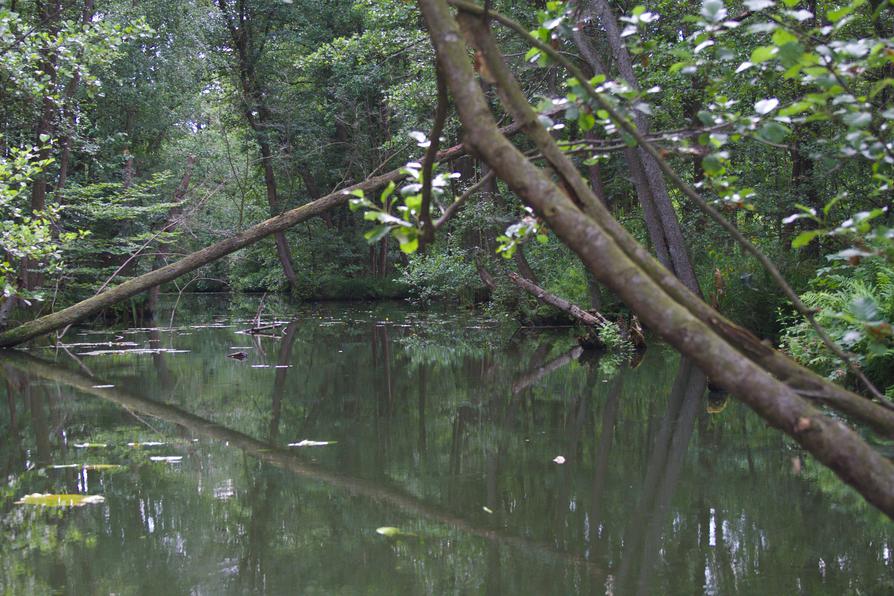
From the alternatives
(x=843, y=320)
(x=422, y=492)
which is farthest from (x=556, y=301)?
(x=422, y=492)

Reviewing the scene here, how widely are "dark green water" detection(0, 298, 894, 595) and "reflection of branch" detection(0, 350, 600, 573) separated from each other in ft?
0.07

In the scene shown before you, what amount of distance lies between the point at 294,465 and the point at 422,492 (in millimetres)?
1115

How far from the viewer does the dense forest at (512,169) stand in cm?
202

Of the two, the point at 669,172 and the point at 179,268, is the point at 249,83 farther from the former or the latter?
the point at 669,172

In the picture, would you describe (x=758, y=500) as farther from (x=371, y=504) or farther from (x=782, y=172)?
(x=782, y=172)

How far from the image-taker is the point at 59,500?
445 cm

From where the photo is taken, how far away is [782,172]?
12.5m

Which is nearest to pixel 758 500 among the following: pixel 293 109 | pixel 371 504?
pixel 371 504

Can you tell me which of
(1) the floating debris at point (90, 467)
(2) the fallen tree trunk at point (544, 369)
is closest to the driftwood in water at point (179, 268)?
(2) the fallen tree trunk at point (544, 369)

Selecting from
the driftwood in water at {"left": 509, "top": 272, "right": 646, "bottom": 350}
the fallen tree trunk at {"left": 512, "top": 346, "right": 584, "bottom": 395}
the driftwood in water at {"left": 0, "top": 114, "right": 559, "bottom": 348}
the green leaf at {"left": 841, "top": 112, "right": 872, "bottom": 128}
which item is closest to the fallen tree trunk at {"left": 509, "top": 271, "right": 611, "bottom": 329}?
the driftwood in water at {"left": 509, "top": 272, "right": 646, "bottom": 350}

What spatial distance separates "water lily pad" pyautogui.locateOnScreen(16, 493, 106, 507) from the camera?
4398 millimetres

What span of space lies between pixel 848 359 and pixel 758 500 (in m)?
2.53

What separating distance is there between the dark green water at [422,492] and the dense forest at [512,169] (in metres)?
1.10

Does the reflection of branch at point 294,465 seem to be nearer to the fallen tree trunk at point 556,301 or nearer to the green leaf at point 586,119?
the green leaf at point 586,119
